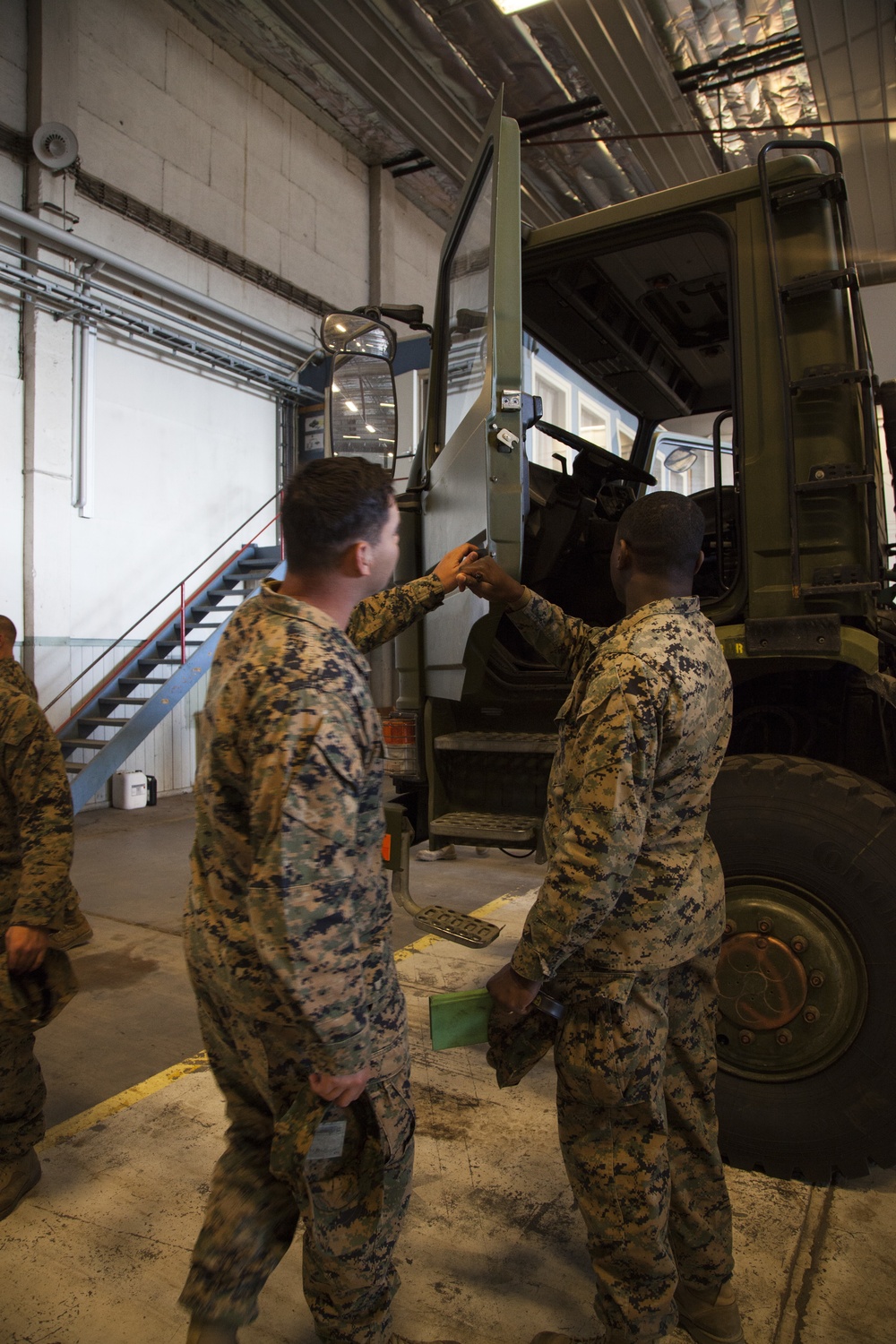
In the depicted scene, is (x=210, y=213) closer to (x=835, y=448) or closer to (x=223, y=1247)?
(x=835, y=448)

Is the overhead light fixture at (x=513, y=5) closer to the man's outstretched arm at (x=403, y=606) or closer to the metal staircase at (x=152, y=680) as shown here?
the metal staircase at (x=152, y=680)

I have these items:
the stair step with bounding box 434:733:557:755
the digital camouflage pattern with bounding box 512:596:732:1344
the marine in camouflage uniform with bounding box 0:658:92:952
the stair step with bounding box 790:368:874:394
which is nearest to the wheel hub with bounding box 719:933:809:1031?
the digital camouflage pattern with bounding box 512:596:732:1344

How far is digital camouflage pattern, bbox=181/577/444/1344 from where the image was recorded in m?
1.21

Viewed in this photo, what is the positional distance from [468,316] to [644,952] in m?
2.38

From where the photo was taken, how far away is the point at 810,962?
2145 mm

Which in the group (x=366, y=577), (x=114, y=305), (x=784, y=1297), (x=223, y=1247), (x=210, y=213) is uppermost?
Result: (x=210, y=213)

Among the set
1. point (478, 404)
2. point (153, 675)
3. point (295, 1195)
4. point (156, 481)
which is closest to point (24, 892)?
point (295, 1195)

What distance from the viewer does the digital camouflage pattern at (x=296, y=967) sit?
3.98 ft

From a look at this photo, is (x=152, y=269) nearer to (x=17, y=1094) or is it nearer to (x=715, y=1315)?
(x=17, y=1094)

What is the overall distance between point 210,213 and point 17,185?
7.32 ft

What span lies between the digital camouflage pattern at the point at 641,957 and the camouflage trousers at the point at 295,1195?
353 millimetres

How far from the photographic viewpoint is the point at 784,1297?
5.90 ft

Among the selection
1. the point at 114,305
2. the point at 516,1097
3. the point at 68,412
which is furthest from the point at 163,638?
the point at 516,1097

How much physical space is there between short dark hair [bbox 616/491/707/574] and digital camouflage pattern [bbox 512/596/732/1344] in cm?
9
